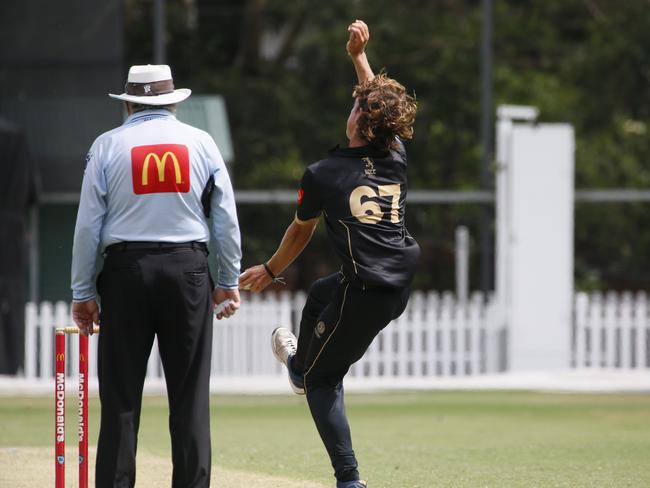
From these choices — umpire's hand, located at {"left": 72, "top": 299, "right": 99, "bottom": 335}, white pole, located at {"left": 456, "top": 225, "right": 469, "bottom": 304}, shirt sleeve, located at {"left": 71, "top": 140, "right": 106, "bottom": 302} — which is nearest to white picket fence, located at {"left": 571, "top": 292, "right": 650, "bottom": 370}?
white pole, located at {"left": 456, "top": 225, "right": 469, "bottom": 304}

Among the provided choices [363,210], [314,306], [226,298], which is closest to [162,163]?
[226,298]

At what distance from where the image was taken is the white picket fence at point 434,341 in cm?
1509

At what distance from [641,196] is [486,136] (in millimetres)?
2234

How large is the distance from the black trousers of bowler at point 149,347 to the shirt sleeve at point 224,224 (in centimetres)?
9

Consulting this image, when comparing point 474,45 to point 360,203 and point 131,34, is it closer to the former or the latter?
point 131,34

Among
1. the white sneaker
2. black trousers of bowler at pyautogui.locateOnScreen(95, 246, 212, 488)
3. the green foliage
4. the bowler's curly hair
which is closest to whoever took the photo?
black trousers of bowler at pyautogui.locateOnScreen(95, 246, 212, 488)

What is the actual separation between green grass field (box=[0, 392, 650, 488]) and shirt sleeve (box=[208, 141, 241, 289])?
1.92 metres

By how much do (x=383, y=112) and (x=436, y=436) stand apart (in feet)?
14.9

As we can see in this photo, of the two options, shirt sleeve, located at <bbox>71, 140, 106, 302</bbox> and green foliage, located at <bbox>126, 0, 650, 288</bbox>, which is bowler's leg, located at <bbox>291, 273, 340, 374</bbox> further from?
green foliage, located at <bbox>126, 0, 650, 288</bbox>

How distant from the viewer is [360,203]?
5594mm

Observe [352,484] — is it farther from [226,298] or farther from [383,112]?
[383,112]

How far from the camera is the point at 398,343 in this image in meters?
15.4

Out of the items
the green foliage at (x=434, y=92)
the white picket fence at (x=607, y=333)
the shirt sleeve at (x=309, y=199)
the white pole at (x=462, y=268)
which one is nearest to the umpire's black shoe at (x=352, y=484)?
the shirt sleeve at (x=309, y=199)

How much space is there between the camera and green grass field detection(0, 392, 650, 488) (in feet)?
23.8
